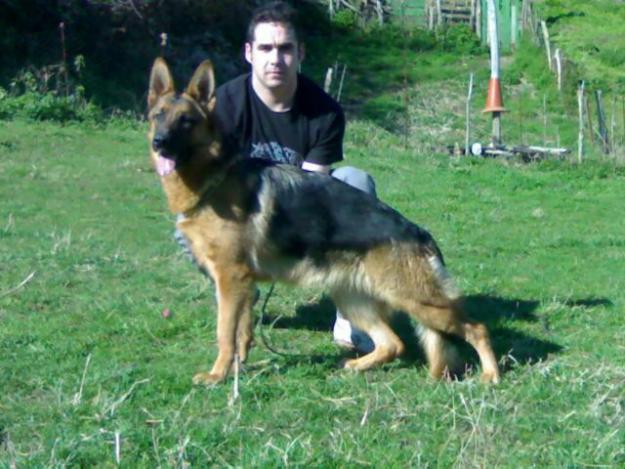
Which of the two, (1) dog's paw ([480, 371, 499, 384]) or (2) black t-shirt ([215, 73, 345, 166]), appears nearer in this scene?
(1) dog's paw ([480, 371, 499, 384])

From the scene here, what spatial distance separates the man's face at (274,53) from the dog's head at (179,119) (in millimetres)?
625

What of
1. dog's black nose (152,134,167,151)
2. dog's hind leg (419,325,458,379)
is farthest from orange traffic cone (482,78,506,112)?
dog's black nose (152,134,167,151)

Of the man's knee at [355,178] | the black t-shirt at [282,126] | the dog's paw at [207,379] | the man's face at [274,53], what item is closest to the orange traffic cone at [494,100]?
the man's knee at [355,178]

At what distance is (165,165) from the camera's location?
641cm

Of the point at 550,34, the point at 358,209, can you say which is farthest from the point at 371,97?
the point at 358,209

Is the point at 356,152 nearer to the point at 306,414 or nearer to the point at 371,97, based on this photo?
the point at 306,414

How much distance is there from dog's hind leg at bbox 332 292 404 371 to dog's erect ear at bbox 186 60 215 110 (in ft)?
4.44

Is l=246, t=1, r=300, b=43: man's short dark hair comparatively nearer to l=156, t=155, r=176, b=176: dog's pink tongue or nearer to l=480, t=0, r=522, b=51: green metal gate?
l=156, t=155, r=176, b=176: dog's pink tongue

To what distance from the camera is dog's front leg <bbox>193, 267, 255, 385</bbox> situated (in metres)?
6.21

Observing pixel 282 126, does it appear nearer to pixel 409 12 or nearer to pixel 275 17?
pixel 275 17

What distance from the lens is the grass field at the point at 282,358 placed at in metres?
4.96

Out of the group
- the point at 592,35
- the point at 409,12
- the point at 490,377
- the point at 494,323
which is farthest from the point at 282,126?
the point at 409,12

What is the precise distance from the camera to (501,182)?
14.3 metres

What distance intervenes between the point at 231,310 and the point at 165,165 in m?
0.89
